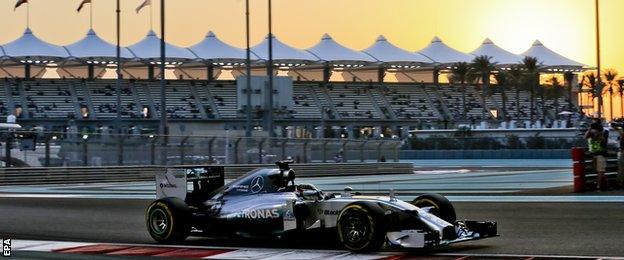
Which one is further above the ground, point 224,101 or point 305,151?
point 224,101

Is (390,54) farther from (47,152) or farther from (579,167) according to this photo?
(579,167)

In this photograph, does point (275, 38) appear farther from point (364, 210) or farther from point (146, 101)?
point (364, 210)

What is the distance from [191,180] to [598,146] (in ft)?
42.6

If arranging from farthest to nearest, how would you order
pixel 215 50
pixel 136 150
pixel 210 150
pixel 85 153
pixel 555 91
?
pixel 555 91, pixel 215 50, pixel 210 150, pixel 136 150, pixel 85 153

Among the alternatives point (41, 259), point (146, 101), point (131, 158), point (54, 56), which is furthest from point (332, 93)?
point (41, 259)

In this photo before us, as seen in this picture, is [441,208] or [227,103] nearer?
[441,208]

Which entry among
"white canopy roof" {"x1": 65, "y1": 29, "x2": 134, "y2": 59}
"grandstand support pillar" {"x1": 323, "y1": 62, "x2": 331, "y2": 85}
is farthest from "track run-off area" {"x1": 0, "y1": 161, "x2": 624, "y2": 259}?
"grandstand support pillar" {"x1": 323, "y1": 62, "x2": 331, "y2": 85}

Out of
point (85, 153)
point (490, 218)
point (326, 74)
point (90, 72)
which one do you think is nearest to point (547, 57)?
point (326, 74)

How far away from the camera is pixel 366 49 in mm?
106500

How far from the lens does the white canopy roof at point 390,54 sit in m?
103

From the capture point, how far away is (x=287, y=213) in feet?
41.0

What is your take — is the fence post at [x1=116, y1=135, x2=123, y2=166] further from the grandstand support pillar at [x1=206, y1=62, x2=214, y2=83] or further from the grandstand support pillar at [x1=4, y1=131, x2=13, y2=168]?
the grandstand support pillar at [x1=206, y1=62, x2=214, y2=83]

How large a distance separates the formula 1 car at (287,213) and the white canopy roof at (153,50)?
266ft

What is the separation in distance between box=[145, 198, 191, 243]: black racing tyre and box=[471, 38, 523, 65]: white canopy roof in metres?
97.6
